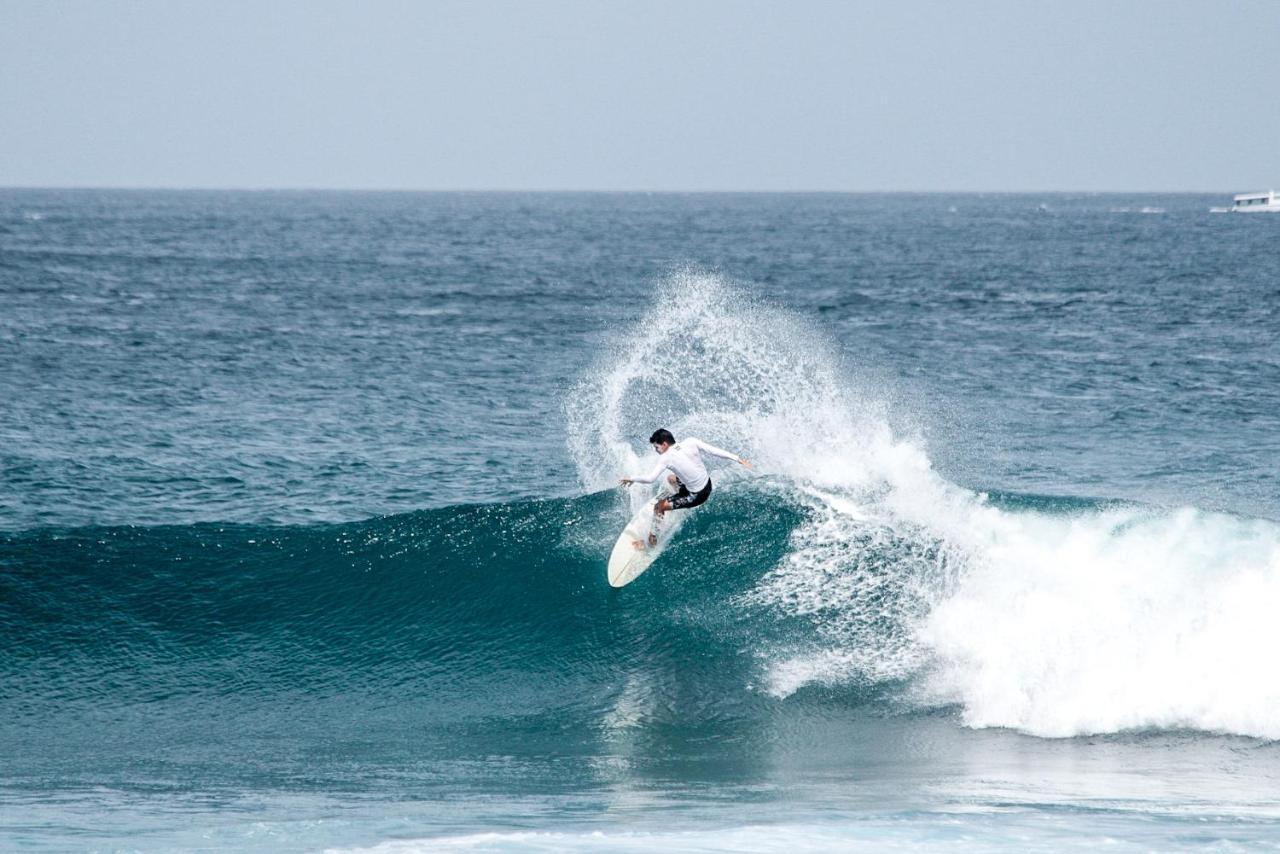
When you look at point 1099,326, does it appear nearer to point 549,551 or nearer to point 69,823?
point 549,551

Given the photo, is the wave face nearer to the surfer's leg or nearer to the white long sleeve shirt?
the surfer's leg

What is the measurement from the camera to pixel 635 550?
16406 millimetres

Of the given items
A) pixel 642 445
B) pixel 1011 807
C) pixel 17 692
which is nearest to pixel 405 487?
pixel 642 445

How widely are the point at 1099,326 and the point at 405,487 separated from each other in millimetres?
28066

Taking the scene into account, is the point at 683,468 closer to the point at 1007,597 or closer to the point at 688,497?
the point at 688,497

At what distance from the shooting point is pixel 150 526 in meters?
18.4

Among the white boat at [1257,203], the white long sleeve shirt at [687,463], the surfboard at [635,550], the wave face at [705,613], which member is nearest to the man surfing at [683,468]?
the white long sleeve shirt at [687,463]

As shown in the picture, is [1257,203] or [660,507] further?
[1257,203]

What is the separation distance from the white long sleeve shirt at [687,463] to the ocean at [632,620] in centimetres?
154

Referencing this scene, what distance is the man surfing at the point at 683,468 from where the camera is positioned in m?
14.8

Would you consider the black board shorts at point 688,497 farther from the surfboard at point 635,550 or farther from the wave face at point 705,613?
the wave face at point 705,613

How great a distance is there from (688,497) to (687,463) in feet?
1.87

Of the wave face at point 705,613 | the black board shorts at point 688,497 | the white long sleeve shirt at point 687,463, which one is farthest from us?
the black board shorts at point 688,497

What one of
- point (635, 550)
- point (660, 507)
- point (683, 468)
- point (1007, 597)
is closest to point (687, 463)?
point (683, 468)
